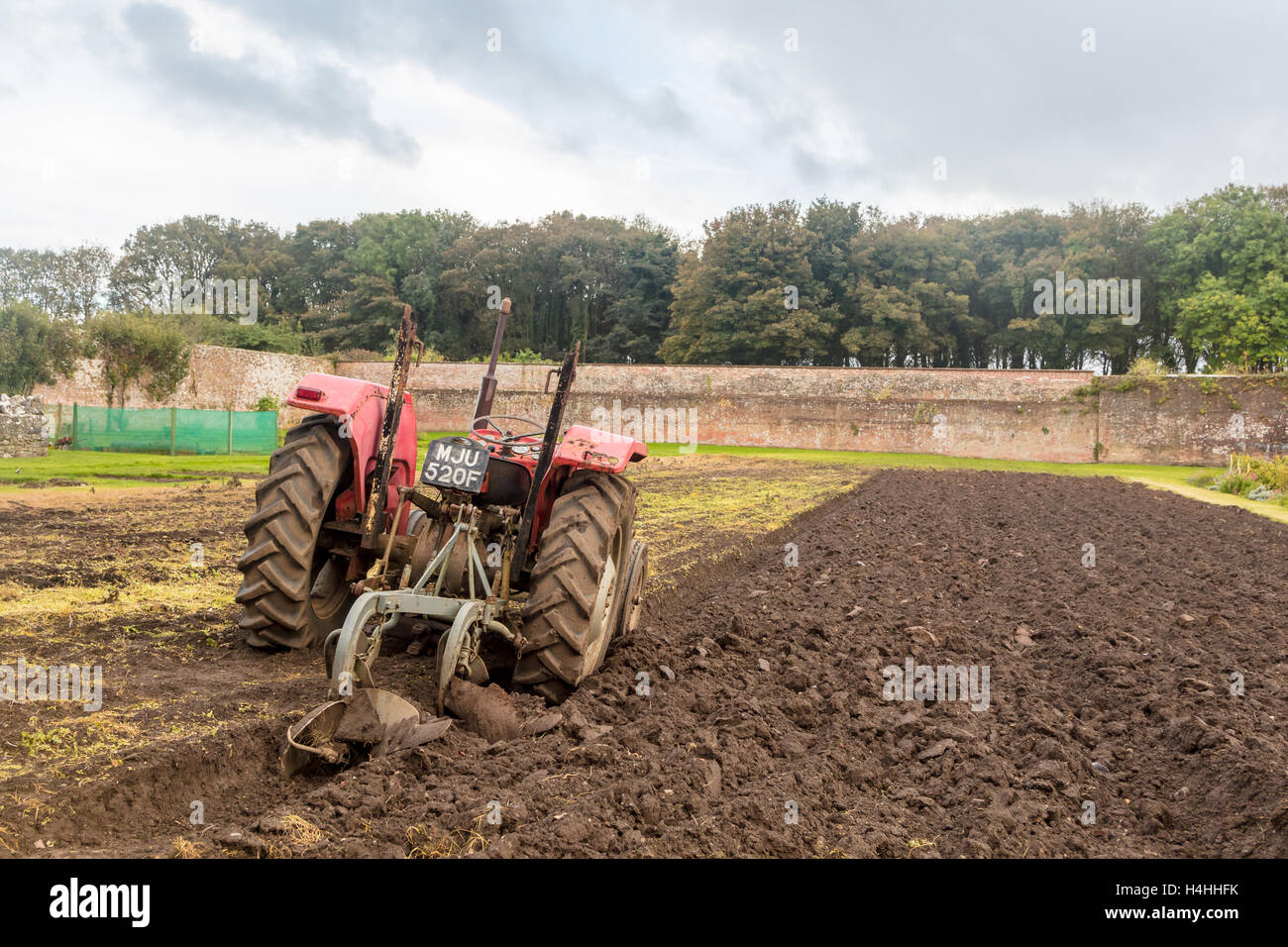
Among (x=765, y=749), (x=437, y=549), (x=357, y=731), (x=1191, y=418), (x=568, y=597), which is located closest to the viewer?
(x=357, y=731)

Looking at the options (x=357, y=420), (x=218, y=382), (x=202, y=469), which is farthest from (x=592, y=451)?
(x=218, y=382)

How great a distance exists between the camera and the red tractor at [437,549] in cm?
420

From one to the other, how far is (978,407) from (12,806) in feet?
130

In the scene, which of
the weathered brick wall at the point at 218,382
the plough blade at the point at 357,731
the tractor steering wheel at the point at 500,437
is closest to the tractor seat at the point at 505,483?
the tractor steering wheel at the point at 500,437

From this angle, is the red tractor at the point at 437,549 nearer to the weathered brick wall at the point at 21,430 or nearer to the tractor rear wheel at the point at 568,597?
the tractor rear wheel at the point at 568,597

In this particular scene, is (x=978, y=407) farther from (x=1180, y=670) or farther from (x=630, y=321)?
(x=1180, y=670)

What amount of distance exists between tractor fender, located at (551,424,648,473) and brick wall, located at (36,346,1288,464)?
32161 mm

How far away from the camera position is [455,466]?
468 centimetres

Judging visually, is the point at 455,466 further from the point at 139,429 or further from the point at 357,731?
the point at 139,429

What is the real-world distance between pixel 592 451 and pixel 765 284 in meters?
49.6

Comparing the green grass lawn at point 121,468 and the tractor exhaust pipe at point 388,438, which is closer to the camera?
the tractor exhaust pipe at point 388,438

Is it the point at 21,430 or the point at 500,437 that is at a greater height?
the point at 500,437

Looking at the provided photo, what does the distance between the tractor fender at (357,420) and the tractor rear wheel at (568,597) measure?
131cm
